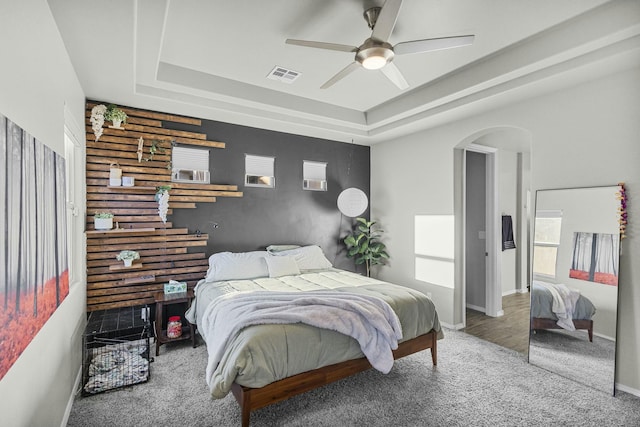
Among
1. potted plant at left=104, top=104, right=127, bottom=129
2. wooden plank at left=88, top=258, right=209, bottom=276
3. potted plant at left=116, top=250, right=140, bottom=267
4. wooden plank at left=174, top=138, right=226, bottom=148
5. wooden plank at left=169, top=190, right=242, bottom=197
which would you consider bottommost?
wooden plank at left=88, top=258, right=209, bottom=276

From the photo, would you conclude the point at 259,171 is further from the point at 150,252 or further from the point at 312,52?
the point at 312,52

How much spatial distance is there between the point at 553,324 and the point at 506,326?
1285 millimetres

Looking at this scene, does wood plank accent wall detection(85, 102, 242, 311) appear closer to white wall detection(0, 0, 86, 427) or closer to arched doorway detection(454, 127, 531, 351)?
white wall detection(0, 0, 86, 427)

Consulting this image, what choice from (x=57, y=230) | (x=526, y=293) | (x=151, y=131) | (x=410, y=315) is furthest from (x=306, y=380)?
(x=526, y=293)

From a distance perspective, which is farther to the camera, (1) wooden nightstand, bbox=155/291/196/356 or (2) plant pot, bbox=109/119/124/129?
(2) plant pot, bbox=109/119/124/129

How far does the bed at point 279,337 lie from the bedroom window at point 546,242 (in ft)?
3.96

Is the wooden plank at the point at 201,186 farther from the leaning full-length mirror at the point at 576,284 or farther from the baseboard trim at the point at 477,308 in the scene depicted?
the baseboard trim at the point at 477,308

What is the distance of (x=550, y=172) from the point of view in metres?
3.19

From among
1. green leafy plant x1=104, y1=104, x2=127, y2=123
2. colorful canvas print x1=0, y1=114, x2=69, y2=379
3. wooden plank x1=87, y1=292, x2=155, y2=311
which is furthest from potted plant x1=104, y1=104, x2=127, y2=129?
wooden plank x1=87, y1=292, x2=155, y2=311

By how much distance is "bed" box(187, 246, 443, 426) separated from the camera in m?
2.15

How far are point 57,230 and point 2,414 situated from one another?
1.08m

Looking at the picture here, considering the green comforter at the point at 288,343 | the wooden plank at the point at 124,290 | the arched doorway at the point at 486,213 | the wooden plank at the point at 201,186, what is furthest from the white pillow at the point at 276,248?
the arched doorway at the point at 486,213

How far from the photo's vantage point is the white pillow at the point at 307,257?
4.23 meters

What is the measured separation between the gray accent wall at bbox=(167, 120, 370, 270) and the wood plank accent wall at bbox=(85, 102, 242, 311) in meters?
0.16
